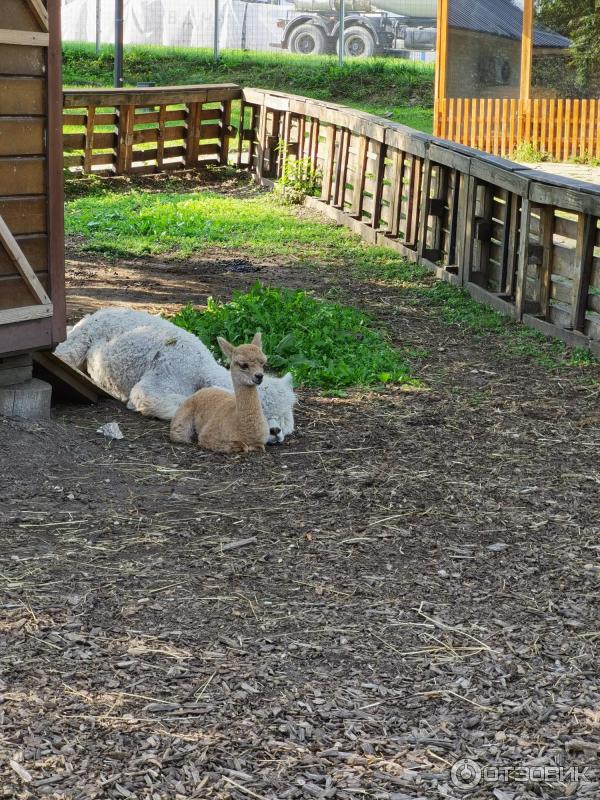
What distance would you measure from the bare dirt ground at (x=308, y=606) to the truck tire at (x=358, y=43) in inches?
1027

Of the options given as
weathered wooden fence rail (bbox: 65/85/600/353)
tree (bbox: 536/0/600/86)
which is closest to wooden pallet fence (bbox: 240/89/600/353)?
weathered wooden fence rail (bbox: 65/85/600/353)

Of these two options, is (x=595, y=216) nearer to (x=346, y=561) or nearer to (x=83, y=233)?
(x=346, y=561)

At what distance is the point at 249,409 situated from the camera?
21.4ft

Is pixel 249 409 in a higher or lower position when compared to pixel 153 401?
higher

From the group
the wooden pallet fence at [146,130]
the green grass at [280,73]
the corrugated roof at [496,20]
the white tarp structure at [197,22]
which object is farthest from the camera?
the white tarp structure at [197,22]

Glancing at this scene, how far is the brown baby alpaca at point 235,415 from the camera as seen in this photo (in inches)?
253

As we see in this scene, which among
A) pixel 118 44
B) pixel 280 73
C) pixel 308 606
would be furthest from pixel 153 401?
pixel 280 73

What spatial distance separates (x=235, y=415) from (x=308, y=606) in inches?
84.7

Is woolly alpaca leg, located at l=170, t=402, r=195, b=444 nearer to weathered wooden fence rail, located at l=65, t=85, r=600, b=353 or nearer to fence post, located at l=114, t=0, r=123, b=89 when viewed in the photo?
weathered wooden fence rail, located at l=65, t=85, r=600, b=353

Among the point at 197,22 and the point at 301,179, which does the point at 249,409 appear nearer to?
the point at 301,179

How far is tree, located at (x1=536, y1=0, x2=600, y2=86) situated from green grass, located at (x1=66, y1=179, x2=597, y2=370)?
275 inches

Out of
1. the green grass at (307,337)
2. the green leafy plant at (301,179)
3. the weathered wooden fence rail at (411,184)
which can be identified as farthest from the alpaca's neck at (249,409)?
the green leafy plant at (301,179)

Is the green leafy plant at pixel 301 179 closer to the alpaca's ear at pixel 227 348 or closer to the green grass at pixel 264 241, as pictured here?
the green grass at pixel 264 241

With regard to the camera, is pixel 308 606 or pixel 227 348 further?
pixel 227 348
